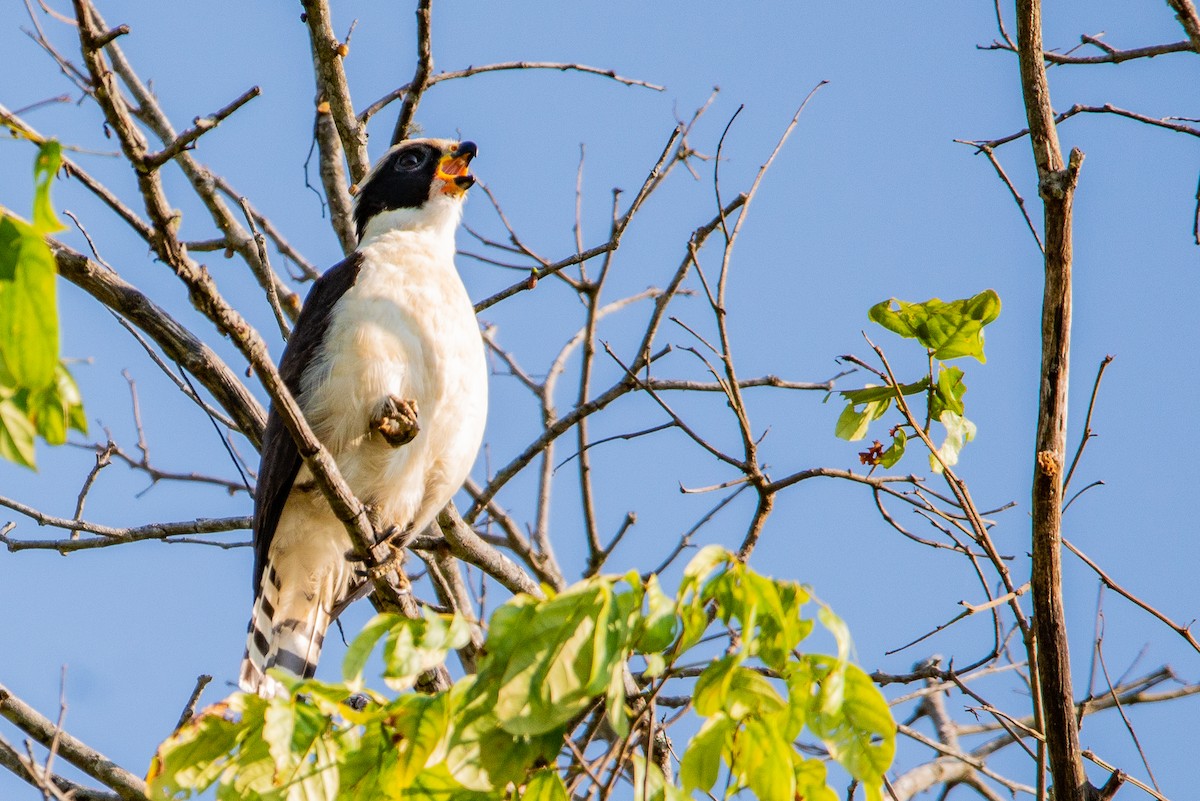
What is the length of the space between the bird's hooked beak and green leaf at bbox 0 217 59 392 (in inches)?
155

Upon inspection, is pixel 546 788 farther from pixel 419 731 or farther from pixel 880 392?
pixel 880 392

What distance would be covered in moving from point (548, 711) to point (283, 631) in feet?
9.45

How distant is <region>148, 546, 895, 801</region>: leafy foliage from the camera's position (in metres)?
2.05

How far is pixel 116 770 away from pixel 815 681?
2459mm

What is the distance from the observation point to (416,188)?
5.42m

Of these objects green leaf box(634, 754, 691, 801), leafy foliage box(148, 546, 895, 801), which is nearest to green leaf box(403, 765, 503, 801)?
leafy foliage box(148, 546, 895, 801)

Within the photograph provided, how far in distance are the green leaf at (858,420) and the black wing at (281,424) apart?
180 centimetres

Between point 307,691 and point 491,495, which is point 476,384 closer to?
point 491,495

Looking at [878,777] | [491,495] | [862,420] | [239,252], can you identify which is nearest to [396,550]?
[491,495]

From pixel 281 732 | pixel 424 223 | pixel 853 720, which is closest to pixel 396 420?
pixel 424 223

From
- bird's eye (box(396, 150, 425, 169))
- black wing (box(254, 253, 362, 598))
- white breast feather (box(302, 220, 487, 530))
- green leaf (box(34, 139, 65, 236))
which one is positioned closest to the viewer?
green leaf (box(34, 139, 65, 236))

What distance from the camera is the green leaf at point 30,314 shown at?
5.01ft

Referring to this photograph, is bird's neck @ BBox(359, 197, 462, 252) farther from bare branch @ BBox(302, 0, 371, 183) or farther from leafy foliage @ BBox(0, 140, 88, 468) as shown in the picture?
leafy foliage @ BBox(0, 140, 88, 468)

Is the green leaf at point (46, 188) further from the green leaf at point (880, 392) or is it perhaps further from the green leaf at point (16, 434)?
the green leaf at point (880, 392)
